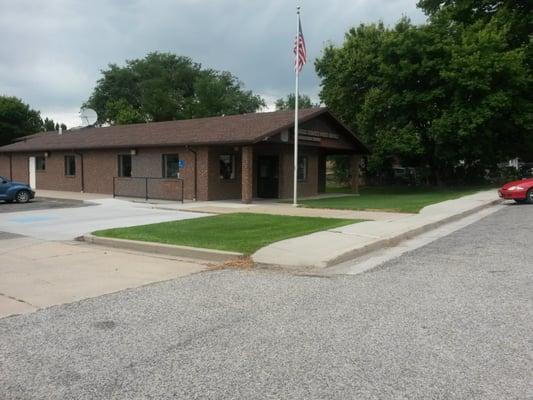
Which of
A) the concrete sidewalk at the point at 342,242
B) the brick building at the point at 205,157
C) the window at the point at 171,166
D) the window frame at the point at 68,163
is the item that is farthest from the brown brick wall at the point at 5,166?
the concrete sidewalk at the point at 342,242

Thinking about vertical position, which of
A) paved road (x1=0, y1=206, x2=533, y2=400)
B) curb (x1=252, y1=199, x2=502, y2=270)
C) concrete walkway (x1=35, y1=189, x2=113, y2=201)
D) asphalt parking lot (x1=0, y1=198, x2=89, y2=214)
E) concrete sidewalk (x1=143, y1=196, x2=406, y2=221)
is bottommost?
paved road (x1=0, y1=206, x2=533, y2=400)

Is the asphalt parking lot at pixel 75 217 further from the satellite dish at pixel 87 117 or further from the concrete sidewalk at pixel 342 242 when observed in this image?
the satellite dish at pixel 87 117

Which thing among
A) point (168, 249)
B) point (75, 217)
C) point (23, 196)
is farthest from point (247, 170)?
point (168, 249)

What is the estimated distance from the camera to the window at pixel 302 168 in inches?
1072

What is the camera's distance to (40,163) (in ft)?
112

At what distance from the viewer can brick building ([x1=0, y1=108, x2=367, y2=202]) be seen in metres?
23.7

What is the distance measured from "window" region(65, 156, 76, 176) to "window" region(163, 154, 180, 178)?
868cm

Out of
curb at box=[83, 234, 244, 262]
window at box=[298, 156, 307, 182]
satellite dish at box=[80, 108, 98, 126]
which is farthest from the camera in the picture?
satellite dish at box=[80, 108, 98, 126]

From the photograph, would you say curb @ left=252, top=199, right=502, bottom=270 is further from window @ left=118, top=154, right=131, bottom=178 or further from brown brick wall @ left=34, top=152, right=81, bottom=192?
brown brick wall @ left=34, top=152, right=81, bottom=192

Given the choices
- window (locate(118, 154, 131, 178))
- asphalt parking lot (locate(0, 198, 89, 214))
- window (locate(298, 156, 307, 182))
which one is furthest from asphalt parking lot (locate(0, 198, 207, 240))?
window (locate(298, 156, 307, 182))

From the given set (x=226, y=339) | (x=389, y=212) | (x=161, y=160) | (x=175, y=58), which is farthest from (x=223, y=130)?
(x=175, y=58)

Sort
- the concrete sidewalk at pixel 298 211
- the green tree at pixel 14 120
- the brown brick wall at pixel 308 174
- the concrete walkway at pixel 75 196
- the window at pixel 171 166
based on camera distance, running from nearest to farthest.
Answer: the concrete sidewalk at pixel 298 211 < the concrete walkway at pixel 75 196 < the window at pixel 171 166 < the brown brick wall at pixel 308 174 < the green tree at pixel 14 120

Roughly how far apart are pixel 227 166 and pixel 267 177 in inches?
93.1

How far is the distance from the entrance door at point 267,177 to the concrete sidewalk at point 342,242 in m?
10.6
